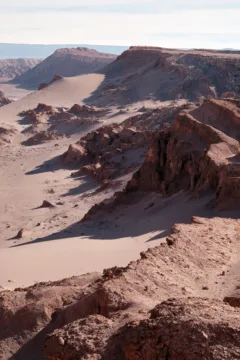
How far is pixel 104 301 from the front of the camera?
5.02 m

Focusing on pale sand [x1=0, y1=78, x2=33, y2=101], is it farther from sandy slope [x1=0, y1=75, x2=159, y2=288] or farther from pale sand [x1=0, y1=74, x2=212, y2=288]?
pale sand [x1=0, y1=74, x2=212, y2=288]

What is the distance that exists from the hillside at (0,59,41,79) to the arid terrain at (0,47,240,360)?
2376 inches

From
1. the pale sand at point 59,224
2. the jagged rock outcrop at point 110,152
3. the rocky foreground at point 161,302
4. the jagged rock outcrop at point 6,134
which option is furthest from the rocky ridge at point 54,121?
the rocky foreground at point 161,302

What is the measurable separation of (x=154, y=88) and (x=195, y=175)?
896 inches

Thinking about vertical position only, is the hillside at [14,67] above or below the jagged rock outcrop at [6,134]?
above

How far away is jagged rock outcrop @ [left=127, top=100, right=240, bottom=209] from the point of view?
35.3ft

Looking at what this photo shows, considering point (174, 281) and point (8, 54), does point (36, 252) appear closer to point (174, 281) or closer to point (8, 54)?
point (174, 281)

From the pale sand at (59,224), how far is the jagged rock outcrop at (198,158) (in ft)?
1.69

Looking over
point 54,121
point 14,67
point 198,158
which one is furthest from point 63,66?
point 198,158

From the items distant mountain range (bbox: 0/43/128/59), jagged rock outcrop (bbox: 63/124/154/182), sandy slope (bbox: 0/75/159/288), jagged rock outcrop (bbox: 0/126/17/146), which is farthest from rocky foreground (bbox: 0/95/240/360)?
distant mountain range (bbox: 0/43/128/59)

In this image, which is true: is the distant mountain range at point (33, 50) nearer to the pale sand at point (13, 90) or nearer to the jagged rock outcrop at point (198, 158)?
the pale sand at point (13, 90)

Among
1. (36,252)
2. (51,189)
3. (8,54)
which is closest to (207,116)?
(36,252)

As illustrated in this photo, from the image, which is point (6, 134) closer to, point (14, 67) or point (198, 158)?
point (198, 158)

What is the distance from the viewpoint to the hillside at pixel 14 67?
9010 centimetres
